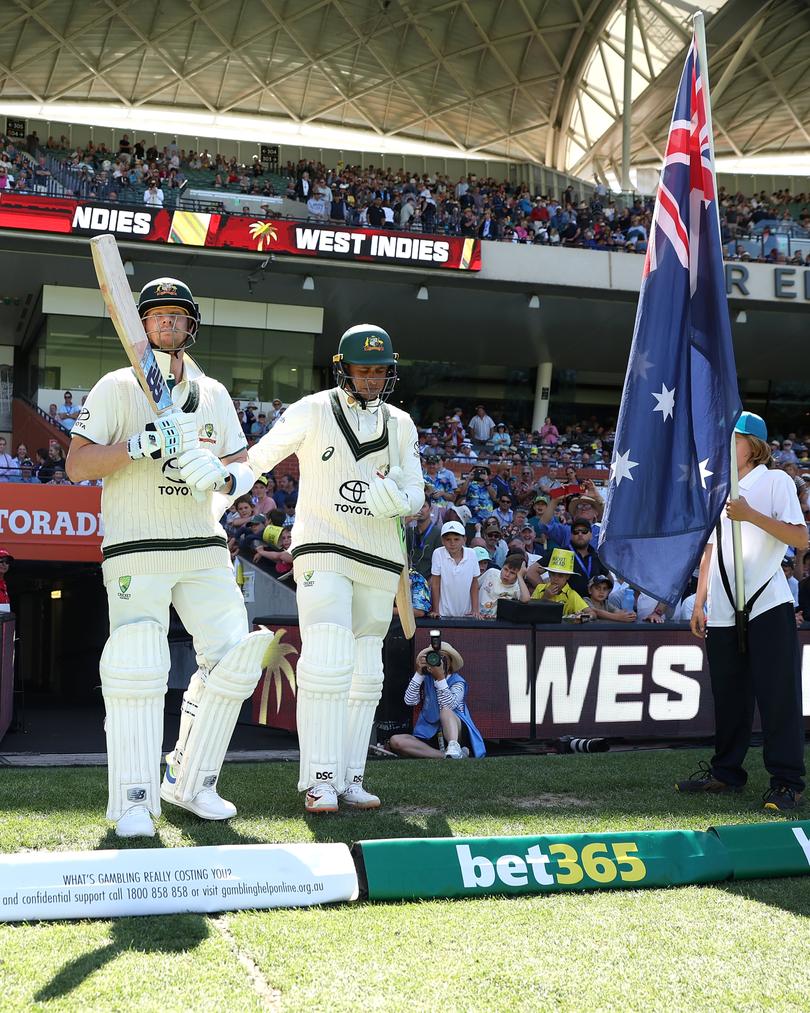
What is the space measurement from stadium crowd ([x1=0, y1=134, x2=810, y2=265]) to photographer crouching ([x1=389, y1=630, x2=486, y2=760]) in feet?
66.4

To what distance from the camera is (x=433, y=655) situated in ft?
26.2

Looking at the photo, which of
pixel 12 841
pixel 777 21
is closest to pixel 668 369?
pixel 12 841

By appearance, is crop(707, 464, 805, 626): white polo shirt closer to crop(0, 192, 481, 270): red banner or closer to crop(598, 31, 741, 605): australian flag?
crop(598, 31, 741, 605): australian flag

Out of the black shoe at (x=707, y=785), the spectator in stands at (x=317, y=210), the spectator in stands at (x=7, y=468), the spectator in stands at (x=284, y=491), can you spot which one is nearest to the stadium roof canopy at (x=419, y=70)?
the spectator in stands at (x=317, y=210)

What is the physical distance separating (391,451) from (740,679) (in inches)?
86.8

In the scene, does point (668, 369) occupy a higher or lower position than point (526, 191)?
lower

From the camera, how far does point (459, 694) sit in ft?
26.2

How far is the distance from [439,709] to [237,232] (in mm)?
19908

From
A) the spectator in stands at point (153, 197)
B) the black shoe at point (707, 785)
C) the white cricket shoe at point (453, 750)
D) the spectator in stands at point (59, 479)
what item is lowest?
the white cricket shoe at point (453, 750)

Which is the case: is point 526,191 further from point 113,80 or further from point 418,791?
point 418,791

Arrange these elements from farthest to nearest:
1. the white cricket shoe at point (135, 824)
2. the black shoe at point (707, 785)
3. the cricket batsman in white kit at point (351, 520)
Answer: the black shoe at point (707, 785), the cricket batsman in white kit at point (351, 520), the white cricket shoe at point (135, 824)

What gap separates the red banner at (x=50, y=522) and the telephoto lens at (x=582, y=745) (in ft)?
29.2

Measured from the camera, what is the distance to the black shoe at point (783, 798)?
537 cm

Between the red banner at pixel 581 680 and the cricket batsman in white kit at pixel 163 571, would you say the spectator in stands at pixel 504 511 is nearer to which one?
the red banner at pixel 581 680
